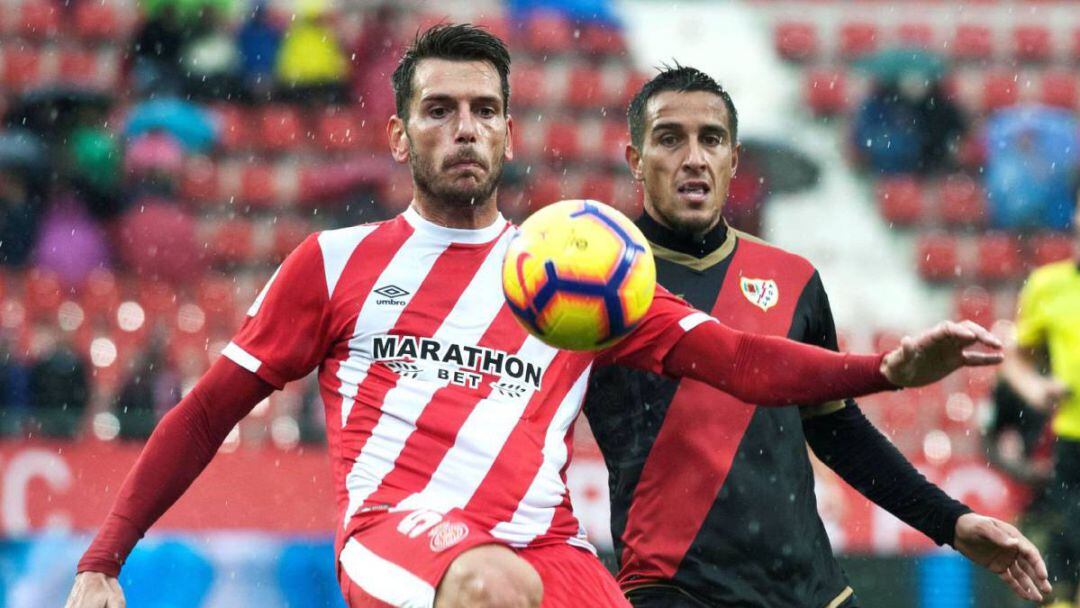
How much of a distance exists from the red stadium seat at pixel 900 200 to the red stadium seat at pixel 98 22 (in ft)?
19.6

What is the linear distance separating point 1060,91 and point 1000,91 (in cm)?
47

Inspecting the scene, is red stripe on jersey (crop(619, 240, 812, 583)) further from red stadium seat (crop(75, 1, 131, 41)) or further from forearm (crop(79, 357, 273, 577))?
red stadium seat (crop(75, 1, 131, 41))

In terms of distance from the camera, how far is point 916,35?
1341cm

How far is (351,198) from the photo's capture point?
1058 cm

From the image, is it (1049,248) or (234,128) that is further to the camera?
(234,128)

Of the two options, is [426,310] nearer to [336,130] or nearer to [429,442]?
[429,442]

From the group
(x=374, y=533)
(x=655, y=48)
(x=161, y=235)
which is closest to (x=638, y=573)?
(x=374, y=533)

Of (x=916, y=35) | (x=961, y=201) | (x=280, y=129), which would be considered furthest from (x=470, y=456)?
(x=916, y=35)

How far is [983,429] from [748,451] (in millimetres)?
3999

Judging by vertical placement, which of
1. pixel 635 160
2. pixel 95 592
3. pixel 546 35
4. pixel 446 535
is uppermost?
pixel 546 35

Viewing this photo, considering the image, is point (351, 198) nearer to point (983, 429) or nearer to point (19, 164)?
point (19, 164)

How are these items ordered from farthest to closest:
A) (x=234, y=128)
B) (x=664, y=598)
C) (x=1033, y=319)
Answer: (x=234, y=128) → (x=1033, y=319) → (x=664, y=598)

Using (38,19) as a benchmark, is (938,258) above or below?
below

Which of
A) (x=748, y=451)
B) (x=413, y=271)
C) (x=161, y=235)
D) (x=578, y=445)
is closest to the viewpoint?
(x=413, y=271)
